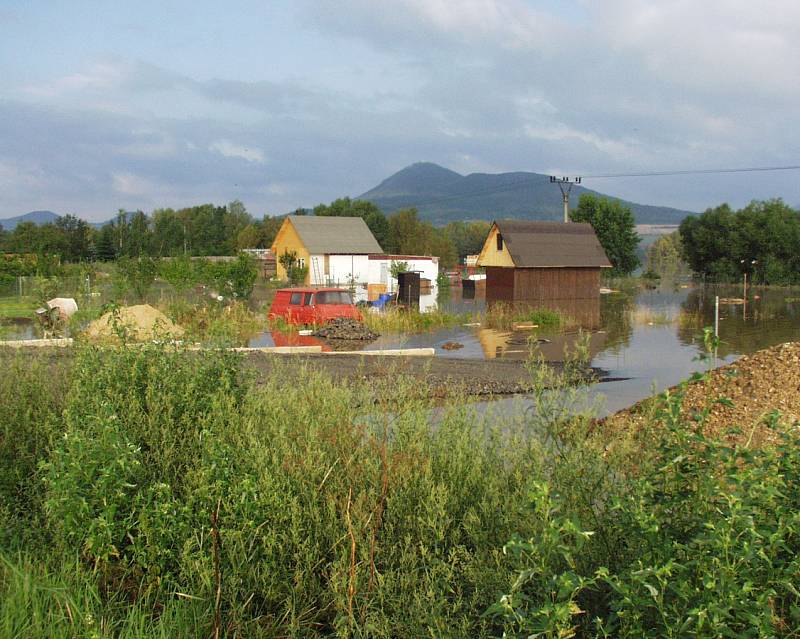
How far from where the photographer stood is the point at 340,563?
12.0 feet

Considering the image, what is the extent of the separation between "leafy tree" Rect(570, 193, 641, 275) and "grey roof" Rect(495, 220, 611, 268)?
24.3 metres

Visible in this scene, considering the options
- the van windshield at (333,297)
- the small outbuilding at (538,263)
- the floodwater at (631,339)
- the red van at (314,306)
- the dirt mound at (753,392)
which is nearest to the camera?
the dirt mound at (753,392)

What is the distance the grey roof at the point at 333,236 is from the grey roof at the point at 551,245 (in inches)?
648

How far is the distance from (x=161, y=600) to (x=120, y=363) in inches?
88.3

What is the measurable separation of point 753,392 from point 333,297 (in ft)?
54.8

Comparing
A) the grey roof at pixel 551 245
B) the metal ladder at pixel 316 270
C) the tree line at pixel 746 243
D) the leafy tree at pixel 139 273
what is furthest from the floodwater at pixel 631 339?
the tree line at pixel 746 243

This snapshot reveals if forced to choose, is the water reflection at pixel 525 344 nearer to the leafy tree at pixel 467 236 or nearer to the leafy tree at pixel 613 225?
the leafy tree at pixel 613 225

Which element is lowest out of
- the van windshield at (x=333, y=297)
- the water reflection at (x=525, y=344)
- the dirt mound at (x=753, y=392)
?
the water reflection at (x=525, y=344)

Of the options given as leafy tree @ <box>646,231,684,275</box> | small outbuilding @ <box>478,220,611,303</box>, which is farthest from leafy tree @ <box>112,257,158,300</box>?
leafy tree @ <box>646,231,684,275</box>

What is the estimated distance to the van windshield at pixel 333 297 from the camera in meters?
24.3

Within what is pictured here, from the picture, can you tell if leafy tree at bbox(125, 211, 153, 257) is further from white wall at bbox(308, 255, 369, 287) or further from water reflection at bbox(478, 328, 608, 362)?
water reflection at bbox(478, 328, 608, 362)

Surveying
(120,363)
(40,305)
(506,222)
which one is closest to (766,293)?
(506,222)

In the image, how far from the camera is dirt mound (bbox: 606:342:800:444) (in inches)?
325

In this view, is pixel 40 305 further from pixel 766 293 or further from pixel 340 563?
pixel 766 293
